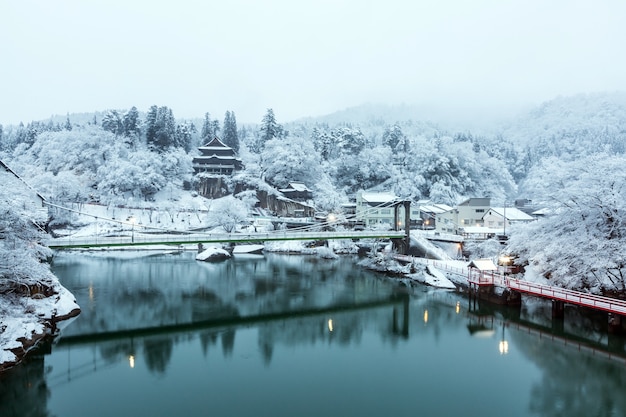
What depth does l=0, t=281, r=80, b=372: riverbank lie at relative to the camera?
1263 cm

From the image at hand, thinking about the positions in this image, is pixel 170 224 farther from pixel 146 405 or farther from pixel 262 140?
pixel 146 405

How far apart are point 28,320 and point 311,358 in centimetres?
1056

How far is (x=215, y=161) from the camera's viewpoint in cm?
5156

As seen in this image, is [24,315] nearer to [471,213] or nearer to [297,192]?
[471,213]

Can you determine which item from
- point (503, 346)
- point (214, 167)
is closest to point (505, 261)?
point (503, 346)

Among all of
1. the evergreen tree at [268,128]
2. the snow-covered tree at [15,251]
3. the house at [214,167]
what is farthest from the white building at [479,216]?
the evergreen tree at [268,128]

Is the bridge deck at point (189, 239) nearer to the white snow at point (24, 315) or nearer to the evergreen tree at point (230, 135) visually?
the white snow at point (24, 315)

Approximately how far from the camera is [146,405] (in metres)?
10.5

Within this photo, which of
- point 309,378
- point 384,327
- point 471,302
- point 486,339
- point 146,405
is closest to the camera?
point 146,405

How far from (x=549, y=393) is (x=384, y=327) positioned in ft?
24.4

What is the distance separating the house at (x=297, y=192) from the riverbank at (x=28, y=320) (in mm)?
31511

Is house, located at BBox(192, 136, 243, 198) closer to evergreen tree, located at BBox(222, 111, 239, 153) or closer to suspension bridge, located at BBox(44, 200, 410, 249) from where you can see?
evergreen tree, located at BBox(222, 111, 239, 153)

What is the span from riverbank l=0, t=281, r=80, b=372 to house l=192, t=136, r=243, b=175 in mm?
34843

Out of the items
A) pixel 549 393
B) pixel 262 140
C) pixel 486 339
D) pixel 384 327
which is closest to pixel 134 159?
pixel 262 140
